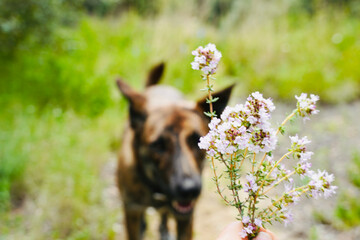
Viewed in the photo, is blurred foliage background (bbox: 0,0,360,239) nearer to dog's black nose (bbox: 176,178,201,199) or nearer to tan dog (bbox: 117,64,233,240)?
tan dog (bbox: 117,64,233,240)

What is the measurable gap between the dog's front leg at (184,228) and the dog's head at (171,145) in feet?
0.47

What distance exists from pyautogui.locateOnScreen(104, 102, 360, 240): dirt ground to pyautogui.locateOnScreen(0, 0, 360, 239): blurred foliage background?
0.24 meters

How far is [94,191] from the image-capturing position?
11.9 feet

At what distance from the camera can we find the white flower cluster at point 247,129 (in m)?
0.64

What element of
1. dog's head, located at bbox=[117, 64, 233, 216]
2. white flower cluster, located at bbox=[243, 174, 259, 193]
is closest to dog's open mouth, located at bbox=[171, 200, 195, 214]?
dog's head, located at bbox=[117, 64, 233, 216]

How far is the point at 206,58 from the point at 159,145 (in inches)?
71.2

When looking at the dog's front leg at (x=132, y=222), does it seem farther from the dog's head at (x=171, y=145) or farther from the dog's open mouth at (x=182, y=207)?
the dog's open mouth at (x=182, y=207)

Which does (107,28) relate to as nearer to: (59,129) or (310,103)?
(59,129)

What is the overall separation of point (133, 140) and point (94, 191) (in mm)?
1130

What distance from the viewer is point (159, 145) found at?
2.46 metres

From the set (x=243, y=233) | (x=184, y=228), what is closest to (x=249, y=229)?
(x=243, y=233)

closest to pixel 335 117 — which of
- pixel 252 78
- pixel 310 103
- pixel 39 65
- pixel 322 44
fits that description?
pixel 252 78

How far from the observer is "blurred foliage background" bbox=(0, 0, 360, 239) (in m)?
3.28

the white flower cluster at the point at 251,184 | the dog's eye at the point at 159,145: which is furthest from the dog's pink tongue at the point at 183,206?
the white flower cluster at the point at 251,184
